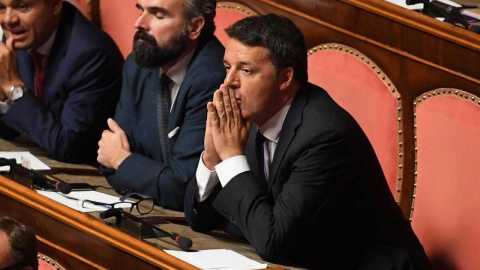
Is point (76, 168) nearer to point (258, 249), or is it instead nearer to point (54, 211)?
point (54, 211)

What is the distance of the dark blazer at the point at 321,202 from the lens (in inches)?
110

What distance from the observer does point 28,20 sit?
3920 millimetres

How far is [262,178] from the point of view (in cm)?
301

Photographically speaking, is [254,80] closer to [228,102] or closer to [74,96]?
[228,102]

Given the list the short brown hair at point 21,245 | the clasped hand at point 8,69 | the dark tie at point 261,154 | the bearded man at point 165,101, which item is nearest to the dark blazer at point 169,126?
the bearded man at point 165,101

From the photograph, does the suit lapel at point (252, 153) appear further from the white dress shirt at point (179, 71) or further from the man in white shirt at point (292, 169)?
the white dress shirt at point (179, 71)

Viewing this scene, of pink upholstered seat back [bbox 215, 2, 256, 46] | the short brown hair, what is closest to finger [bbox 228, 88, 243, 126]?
the short brown hair

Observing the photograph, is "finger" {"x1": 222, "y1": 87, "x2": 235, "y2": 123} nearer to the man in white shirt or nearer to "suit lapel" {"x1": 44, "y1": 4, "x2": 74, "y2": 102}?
the man in white shirt

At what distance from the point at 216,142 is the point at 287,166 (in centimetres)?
20

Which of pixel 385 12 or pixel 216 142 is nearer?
pixel 216 142

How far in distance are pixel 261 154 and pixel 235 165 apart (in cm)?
13

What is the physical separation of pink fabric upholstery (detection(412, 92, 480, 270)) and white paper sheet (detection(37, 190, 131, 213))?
0.77 metres

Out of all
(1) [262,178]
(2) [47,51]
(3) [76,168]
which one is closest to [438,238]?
(1) [262,178]

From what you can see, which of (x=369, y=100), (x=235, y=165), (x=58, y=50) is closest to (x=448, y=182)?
(x=369, y=100)
